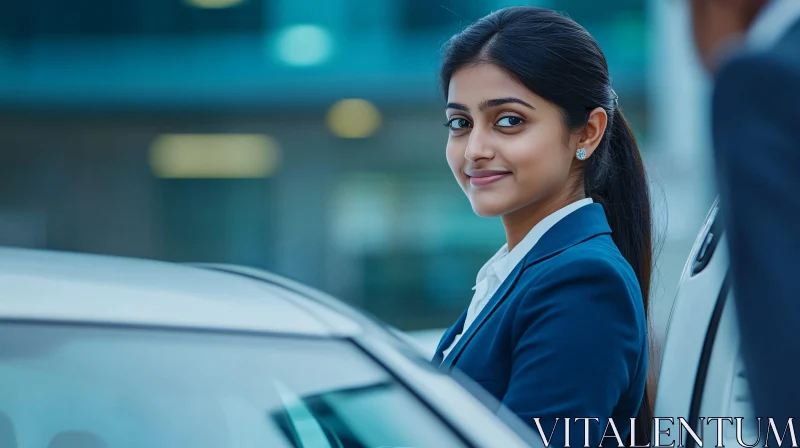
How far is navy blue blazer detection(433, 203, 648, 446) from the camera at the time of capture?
146cm

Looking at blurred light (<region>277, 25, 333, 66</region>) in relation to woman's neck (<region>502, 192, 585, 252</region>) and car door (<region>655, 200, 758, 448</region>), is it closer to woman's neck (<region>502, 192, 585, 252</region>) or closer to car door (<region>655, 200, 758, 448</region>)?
woman's neck (<region>502, 192, 585, 252</region>)

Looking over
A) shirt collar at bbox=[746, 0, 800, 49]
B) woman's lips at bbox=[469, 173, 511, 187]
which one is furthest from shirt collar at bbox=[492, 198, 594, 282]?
shirt collar at bbox=[746, 0, 800, 49]

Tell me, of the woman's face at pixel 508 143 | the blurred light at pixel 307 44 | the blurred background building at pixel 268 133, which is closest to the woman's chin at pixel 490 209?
the woman's face at pixel 508 143

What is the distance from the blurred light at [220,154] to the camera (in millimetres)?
12898

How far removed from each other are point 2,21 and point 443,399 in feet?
42.2

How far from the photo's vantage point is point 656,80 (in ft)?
39.0

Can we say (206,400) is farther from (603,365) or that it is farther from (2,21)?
(2,21)

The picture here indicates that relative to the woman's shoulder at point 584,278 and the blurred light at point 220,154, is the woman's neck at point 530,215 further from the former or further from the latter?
the blurred light at point 220,154

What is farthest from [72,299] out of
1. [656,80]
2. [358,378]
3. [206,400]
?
[656,80]

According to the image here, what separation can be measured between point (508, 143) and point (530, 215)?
0.15 metres

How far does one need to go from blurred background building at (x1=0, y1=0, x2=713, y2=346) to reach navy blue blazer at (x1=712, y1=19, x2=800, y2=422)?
1118 centimetres

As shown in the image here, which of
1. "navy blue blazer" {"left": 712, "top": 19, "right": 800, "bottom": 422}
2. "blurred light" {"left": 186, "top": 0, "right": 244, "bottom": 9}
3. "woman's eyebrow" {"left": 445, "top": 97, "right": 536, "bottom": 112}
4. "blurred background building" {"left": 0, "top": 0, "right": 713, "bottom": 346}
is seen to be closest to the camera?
"navy blue blazer" {"left": 712, "top": 19, "right": 800, "bottom": 422}

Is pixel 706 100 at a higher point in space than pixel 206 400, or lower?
higher

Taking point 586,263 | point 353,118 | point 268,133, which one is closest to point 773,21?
point 586,263
